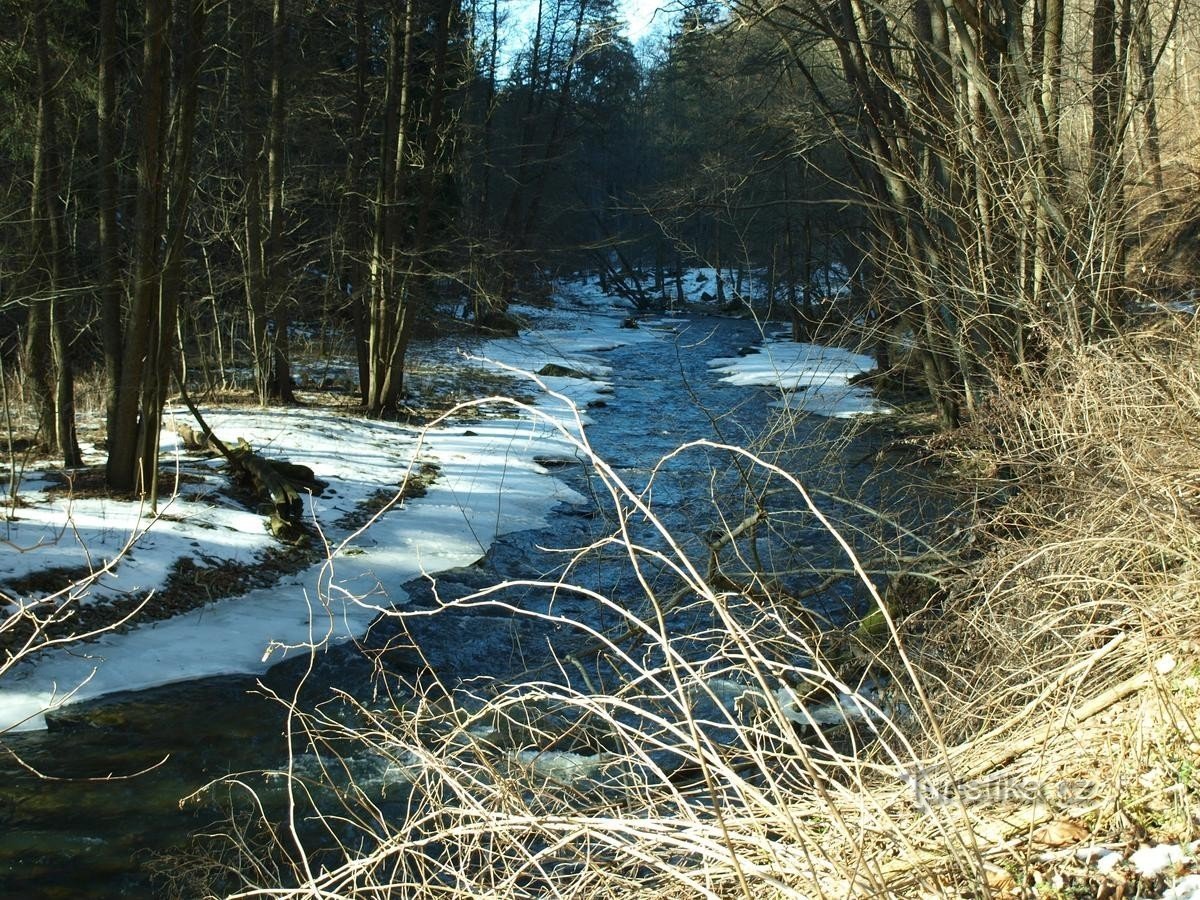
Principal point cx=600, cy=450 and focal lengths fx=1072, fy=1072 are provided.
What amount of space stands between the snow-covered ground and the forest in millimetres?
77

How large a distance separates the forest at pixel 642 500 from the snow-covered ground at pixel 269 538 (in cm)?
8

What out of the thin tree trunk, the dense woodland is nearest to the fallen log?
the thin tree trunk

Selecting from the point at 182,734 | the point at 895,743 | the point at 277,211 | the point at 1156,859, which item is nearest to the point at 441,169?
the point at 277,211

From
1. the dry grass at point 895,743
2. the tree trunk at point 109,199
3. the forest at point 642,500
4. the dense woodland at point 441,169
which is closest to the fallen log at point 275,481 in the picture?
the forest at point 642,500

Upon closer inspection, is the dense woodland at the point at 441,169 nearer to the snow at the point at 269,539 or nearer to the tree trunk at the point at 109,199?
the tree trunk at the point at 109,199

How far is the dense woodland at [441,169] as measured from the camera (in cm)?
824

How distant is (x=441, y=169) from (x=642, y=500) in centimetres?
1464

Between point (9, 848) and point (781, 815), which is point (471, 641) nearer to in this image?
point (9, 848)

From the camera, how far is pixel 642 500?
4344mm

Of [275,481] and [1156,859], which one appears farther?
[275,481]

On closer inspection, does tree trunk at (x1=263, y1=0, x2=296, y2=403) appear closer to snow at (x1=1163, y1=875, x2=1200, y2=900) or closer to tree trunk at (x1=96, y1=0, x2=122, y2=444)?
tree trunk at (x1=96, y1=0, x2=122, y2=444)

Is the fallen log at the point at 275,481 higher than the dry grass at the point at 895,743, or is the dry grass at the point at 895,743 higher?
the dry grass at the point at 895,743

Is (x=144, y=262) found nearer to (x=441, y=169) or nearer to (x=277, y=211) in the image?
(x=277, y=211)

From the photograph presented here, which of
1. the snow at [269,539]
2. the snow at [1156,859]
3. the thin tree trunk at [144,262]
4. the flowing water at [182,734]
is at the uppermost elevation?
the thin tree trunk at [144,262]
